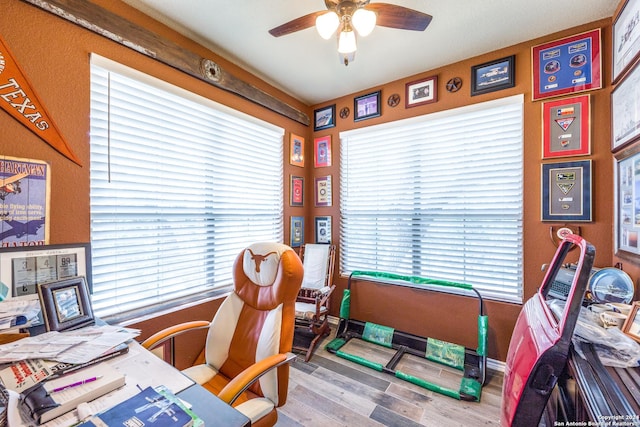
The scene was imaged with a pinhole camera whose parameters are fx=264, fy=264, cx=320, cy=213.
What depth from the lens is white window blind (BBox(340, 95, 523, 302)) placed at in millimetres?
2297

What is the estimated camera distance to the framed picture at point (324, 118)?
3254mm

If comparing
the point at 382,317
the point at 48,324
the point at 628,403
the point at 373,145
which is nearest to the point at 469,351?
the point at 382,317

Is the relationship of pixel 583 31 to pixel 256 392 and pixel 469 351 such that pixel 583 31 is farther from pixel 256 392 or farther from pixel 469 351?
pixel 256 392

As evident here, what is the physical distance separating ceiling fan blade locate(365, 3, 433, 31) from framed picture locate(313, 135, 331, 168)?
1791 mm

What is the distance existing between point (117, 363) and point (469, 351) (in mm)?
2587

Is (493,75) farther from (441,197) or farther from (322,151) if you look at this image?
(322,151)

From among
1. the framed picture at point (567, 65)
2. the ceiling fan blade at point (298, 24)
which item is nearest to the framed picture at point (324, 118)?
the ceiling fan blade at point (298, 24)

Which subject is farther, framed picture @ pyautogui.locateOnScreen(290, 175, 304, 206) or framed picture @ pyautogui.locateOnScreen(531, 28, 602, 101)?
framed picture @ pyautogui.locateOnScreen(290, 175, 304, 206)

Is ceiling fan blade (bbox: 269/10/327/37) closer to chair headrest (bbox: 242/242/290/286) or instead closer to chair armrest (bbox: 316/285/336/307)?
chair headrest (bbox: 242/242/290/286)

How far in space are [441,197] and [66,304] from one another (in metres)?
2.80

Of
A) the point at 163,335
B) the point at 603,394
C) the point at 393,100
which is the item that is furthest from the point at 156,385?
the point at 393,100

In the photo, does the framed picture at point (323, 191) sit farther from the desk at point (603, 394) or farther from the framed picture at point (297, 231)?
the desk at point (603, 394)

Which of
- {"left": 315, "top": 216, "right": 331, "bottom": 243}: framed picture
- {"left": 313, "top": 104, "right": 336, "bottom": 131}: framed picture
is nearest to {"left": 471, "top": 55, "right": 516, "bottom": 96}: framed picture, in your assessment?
{"left": 313, "top": 104, "right": 336, "bottom": 131}: framed picture

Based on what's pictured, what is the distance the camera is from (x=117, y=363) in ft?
3.31
